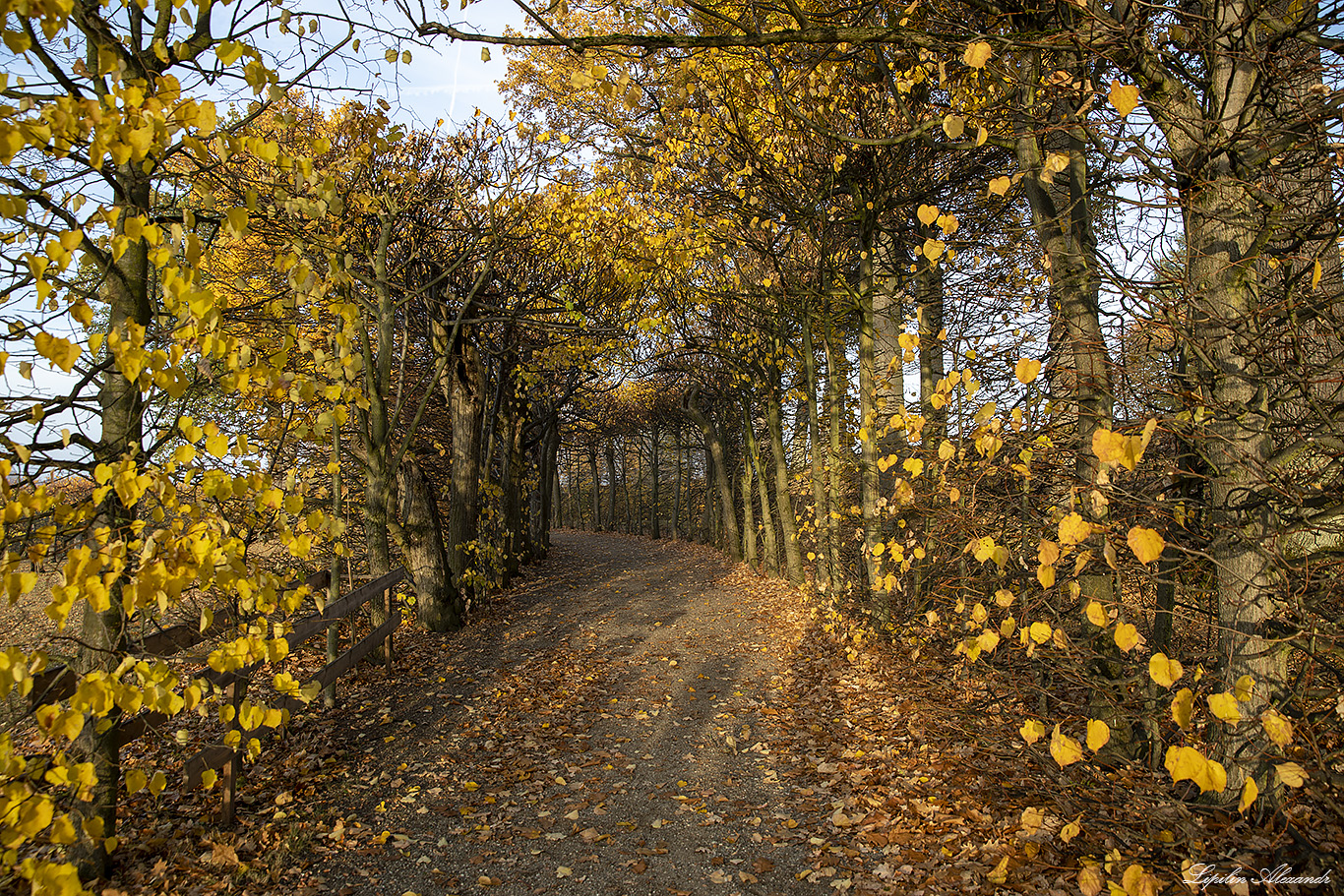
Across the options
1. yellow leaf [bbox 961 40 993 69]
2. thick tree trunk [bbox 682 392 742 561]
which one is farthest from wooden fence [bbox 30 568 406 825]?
thick tree trunk [bbox 682 392 742 561]

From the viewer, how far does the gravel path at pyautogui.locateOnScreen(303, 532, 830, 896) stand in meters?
4.24

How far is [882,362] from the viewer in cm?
911

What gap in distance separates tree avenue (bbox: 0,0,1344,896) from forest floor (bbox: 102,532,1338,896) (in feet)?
1.00

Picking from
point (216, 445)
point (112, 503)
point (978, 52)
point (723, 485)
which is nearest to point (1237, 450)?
point (978, 52)

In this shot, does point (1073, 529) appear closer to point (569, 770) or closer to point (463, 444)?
point (569, 770)

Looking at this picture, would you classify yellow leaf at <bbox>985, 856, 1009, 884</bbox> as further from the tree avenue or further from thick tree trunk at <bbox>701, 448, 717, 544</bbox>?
thick tree trunk at <bbox>701, 448, 717, 544</bbox>

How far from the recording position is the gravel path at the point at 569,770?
424cm

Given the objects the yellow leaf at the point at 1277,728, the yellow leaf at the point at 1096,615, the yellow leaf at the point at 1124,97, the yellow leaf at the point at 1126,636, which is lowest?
the yellow leaf at the point at 1277,728

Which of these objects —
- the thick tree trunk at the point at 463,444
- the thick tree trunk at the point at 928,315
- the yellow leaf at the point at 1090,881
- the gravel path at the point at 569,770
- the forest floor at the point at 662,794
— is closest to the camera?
the yellow leaf at the point at 1090,881

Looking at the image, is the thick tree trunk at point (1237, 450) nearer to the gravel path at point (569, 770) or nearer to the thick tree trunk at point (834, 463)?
the gravel path at point (569, 770)

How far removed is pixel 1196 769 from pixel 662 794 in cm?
384

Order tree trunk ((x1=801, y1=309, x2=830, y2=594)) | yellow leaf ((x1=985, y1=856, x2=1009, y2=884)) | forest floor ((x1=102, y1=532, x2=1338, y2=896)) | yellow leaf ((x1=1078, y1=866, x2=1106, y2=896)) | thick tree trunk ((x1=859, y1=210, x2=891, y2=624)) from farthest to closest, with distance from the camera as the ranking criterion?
tree trunk ((x1=801, y1=309, x2=830, y2=594)) < thick tree trunk ((x1=859, y1=210, x2=891, y2=624)) < forest floor ((x1=102, y1=532, x2=1338, y2=896)) < yellow leaf ((x1=985, y1=856, x2=1009, y2=884)) < yellow leaf ((x1=1078, y1=866, x2=1106, y2=896))

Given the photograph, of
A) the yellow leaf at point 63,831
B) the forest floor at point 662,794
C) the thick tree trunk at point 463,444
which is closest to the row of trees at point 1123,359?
the forest floor at point 662,794

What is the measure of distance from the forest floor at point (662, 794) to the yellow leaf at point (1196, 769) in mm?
740
